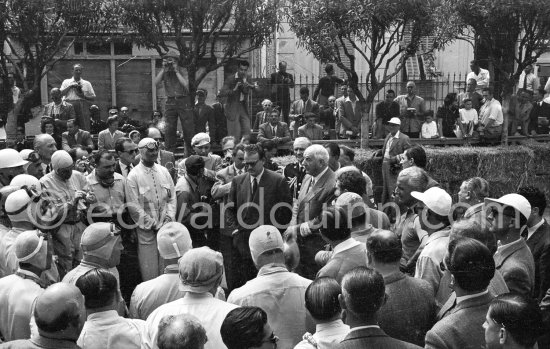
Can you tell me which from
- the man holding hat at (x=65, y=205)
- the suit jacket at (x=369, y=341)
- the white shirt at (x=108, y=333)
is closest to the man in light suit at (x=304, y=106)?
the man holding hat at (x=65, y=205)

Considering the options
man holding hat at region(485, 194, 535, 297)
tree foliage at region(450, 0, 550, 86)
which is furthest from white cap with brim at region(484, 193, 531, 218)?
tree foliage at region(450, 0, 550, 86)

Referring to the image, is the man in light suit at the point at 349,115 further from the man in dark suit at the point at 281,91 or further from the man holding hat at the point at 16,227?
the man holding hat at the point at 16,227

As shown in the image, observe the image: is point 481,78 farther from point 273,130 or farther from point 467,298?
point 467,298

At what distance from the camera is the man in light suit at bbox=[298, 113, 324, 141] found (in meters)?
14.7

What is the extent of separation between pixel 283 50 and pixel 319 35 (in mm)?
6585

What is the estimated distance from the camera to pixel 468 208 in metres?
7.04

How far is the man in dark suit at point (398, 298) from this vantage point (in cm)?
480

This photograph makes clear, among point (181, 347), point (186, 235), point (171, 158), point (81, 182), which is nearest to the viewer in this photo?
point (181, 347)

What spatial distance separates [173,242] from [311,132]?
9039mm

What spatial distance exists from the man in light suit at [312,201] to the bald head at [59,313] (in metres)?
3.74

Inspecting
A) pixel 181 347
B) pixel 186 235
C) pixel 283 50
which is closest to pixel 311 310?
pixel 181 347

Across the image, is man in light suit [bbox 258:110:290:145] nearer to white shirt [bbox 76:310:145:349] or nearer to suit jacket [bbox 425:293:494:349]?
white shirt [bbox 76:310:145:349]

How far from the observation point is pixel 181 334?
13.0 ft

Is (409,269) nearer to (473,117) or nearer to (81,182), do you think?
(81,182)
